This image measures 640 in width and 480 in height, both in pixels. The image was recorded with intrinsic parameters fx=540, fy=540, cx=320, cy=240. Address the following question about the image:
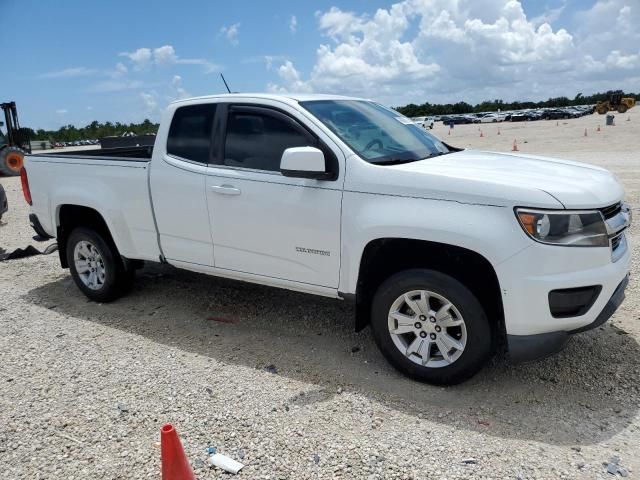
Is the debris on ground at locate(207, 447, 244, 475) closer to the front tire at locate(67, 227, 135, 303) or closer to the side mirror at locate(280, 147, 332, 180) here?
the side mirror at locate(280, 147, 332, 180)

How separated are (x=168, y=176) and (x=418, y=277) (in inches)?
91.4

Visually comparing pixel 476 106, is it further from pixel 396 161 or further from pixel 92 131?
pixel 396 161

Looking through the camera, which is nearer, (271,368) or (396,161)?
(396,161)

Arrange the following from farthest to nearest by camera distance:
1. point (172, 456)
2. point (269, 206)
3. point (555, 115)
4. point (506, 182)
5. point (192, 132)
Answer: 1. point (555, 115)
2. point (192, 132)
3. point (269, 206)
4. point (506, 182)
5. point (172, 456)

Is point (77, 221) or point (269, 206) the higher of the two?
point (269, 206)

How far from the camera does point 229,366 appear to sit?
405 cm

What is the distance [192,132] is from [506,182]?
8.62 ft

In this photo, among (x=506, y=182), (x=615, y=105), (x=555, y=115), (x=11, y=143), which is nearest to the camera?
(x=506, y=182)

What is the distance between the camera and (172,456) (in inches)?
98.0

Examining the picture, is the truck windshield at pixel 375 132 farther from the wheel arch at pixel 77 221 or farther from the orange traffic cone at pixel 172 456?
the wheel arch at pixel 77 221

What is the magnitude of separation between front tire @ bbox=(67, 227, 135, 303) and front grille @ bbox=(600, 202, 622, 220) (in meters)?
4.22

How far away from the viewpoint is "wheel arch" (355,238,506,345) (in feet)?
11.3

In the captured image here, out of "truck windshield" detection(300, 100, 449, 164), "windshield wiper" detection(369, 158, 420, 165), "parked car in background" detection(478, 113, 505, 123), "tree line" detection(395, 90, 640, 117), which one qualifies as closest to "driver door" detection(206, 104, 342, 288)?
"truck windshield" detection(300, 100, 449, 164)

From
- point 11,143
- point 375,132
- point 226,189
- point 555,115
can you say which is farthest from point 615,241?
point 555,115
